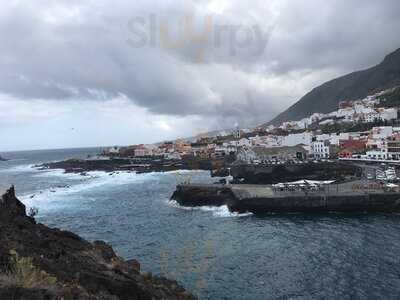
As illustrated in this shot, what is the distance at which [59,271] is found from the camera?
57.5ft

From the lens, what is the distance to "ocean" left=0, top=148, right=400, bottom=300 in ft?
85.0

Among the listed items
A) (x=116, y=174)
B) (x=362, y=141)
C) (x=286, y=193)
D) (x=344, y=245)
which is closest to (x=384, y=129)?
(x=362, y=141)

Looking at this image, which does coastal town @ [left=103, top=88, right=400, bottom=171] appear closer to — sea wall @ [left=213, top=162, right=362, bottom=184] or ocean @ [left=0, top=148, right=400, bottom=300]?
sea wall @ [left=213, top=162, right=362, bottom=184]

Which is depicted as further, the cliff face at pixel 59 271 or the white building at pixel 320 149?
the white building at pixel 320 149

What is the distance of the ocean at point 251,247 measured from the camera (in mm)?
25922

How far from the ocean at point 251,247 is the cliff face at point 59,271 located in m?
5.25

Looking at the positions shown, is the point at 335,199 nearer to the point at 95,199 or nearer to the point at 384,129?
the point at 95,199

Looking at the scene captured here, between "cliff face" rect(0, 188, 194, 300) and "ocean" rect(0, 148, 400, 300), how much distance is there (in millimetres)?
5251

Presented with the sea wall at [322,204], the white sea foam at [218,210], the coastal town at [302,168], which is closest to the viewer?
the sea wall at [322,204]

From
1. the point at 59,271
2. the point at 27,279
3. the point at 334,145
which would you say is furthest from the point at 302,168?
the point at 27,279

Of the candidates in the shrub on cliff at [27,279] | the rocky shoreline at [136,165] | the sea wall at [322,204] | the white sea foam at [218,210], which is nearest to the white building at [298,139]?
the rocky shoreline at [136,165]

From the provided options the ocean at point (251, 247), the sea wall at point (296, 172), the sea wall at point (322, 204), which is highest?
the sea wall at point (296, 172)

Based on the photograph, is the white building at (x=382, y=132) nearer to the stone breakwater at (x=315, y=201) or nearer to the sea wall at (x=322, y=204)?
the stone breakwater at (x=315, y=201)

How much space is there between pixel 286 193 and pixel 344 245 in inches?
735
